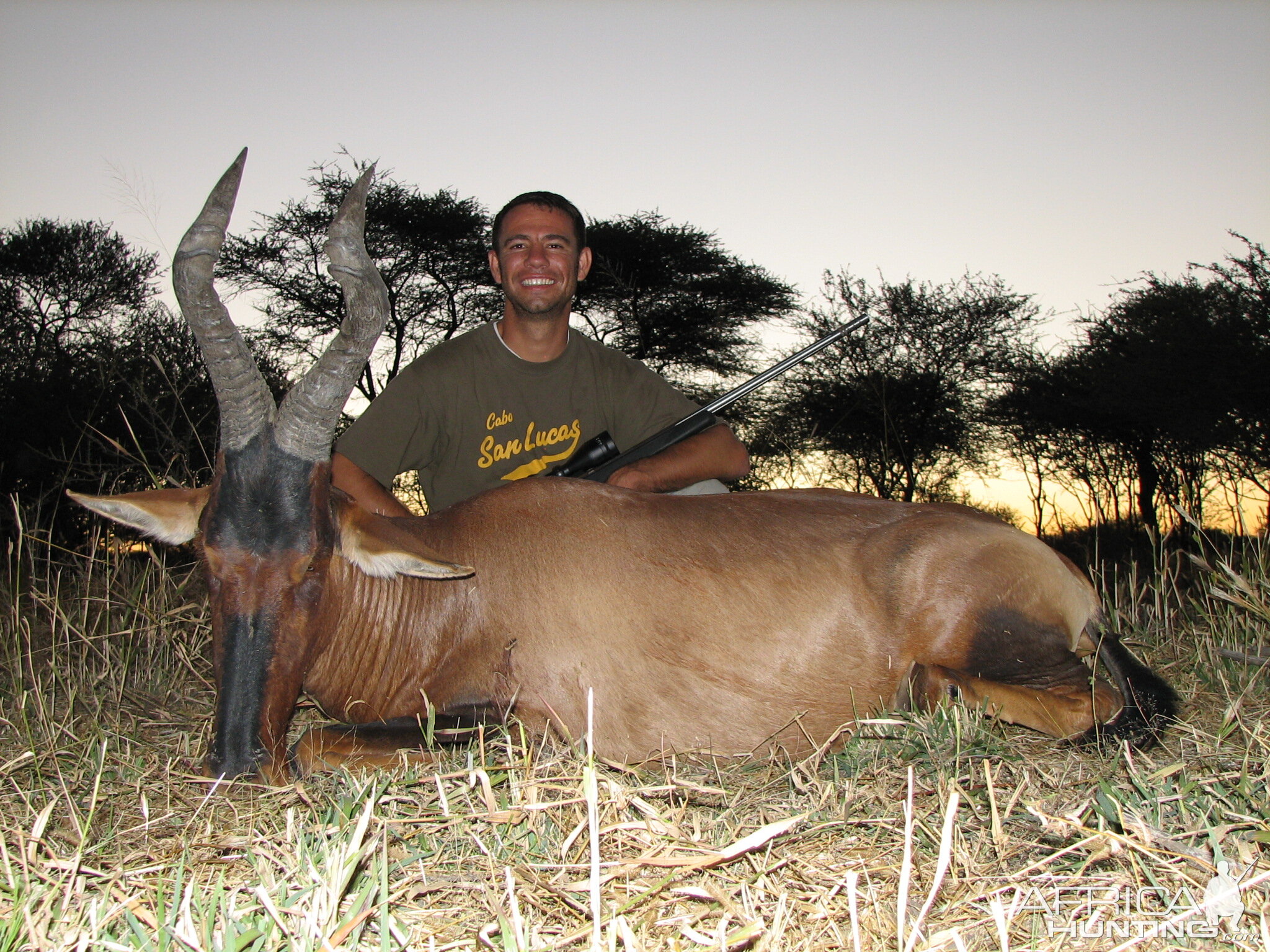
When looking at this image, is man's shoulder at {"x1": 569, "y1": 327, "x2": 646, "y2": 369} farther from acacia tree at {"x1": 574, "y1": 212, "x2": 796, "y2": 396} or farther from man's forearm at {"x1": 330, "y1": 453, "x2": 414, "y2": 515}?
acacia tree at {"x1": 574, "y1": 212, "x2": 796, "y2": 396}

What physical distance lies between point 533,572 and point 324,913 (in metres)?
1.40

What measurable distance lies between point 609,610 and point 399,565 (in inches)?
25.1

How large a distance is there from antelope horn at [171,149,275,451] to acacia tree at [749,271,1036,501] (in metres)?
14.7

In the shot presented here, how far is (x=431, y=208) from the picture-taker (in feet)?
54.1

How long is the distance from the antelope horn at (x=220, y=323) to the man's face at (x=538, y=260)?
2013 millimetres

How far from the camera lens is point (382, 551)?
8.89 feet

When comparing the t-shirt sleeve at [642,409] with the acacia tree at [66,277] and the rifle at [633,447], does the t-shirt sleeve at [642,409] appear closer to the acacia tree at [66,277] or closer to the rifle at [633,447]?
the rifle at [633,447]

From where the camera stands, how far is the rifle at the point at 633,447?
4.14 metres

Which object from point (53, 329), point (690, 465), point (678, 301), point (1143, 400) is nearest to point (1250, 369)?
point (1143, 400)

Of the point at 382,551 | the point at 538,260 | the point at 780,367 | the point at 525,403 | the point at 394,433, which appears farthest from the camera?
the point at 780,367

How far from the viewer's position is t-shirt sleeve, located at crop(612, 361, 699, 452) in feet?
15.8

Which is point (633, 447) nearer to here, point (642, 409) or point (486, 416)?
point (642, 409)

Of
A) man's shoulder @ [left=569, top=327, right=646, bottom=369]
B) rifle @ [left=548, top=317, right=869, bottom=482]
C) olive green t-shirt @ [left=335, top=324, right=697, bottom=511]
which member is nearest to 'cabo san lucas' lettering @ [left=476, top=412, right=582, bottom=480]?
olive green t-shirt @ [left=335, top=324, right=697, bottom=511]

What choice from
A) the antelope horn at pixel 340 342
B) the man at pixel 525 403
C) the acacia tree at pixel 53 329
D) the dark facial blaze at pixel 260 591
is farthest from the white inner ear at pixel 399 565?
the acacia tree at pixel 53 329
